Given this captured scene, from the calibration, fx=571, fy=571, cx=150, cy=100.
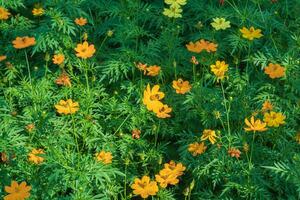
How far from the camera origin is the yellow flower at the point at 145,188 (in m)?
2.55

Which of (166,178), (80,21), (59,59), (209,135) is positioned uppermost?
(80,21)

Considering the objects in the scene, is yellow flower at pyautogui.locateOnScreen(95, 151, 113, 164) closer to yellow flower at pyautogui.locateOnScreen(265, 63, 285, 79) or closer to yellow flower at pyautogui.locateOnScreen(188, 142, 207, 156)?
yellow flower at pyautogui.locateOnScreen(188, 142, 207, 156)

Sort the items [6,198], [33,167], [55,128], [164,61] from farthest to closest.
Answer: [164,61] < [55,128] < [33,167] < [6,198]

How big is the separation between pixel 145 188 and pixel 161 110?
1.62ft

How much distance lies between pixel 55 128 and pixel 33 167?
0.92 feet

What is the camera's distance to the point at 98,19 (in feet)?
11.7

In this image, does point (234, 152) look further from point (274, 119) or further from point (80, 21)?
point (80, 21)

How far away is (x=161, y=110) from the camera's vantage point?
2920 millimetres

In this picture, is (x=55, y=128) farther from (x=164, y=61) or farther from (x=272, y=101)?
(x=272, y=101)

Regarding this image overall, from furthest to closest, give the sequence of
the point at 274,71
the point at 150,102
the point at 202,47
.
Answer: the point at 202,47, the point at 274,71, the point at 150,102

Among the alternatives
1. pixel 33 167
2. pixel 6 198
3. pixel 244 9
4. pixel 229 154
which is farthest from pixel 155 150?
pixel 244 9

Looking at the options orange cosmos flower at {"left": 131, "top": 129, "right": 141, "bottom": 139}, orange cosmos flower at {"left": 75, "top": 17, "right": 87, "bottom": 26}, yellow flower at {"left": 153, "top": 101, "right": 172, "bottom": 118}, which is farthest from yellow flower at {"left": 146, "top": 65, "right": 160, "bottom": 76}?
orange cosmos flower at {"left": 75, "top": 17, "right": 87, "bottom": 26}

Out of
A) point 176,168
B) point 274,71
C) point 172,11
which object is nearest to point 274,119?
point 274,71

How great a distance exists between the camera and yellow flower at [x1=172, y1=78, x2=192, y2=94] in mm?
2979
